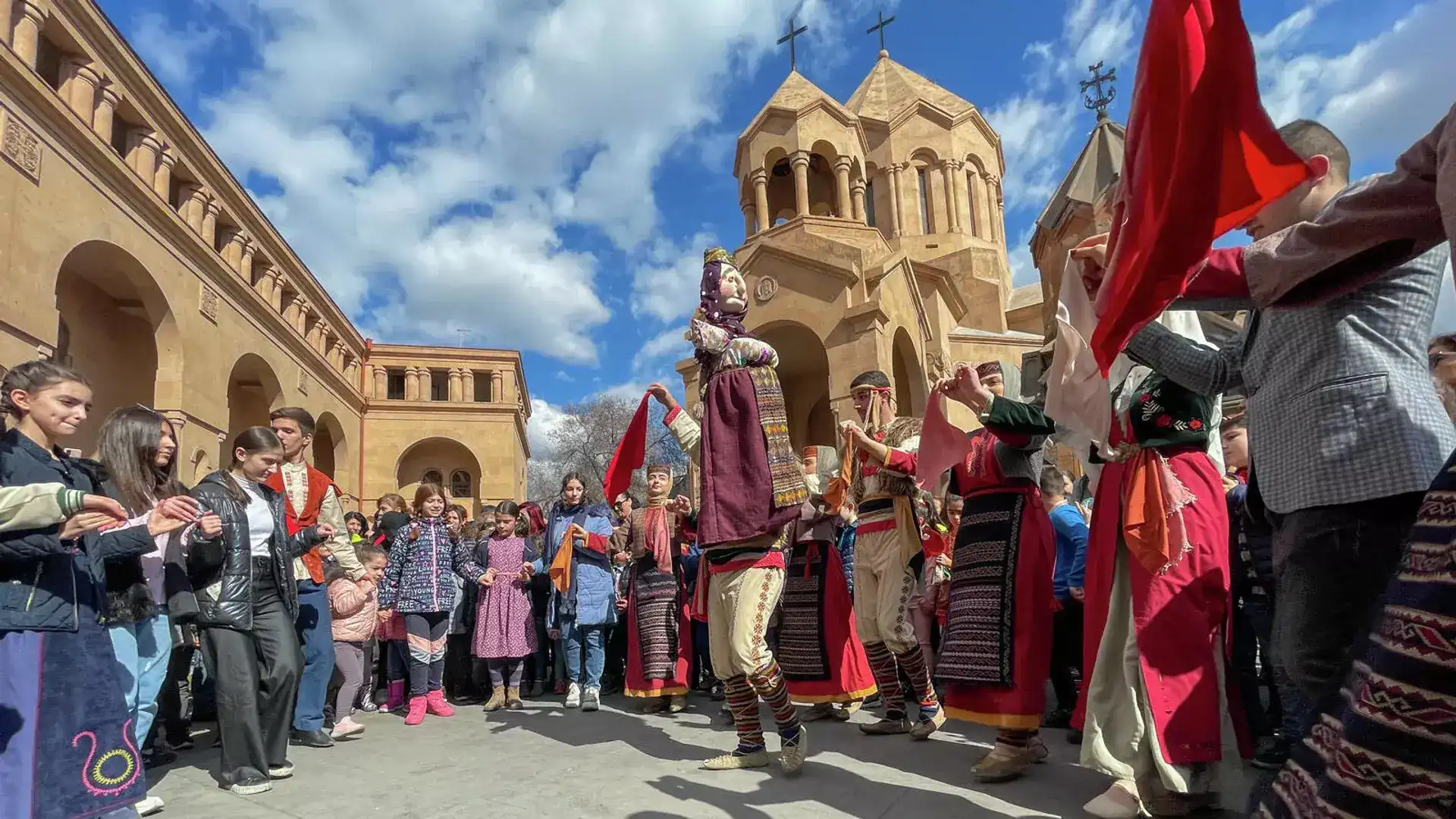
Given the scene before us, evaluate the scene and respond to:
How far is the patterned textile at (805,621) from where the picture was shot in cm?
486

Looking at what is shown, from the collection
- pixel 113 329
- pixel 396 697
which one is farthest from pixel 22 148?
pixel 396 697

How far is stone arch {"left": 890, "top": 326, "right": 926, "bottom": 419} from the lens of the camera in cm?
1886

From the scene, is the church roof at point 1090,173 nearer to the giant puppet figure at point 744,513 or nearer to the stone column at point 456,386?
the giant puppet figure at point 744,513

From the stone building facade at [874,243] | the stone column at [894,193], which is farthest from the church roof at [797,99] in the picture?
the stone column at [894,193]

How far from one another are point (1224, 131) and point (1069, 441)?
208 centimetres

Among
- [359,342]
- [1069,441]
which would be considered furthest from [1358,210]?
[359,342]

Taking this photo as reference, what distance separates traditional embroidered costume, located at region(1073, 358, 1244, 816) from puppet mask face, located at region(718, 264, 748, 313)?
215 cm

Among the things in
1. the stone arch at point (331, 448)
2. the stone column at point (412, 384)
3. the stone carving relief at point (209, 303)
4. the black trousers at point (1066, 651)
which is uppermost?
the stone column at point (412, 384)

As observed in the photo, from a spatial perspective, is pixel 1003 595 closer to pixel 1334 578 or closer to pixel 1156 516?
pixel 1156 516

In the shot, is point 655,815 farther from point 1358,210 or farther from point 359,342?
point 359,342

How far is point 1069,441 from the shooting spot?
3.54 meters

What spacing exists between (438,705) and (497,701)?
0.51 m

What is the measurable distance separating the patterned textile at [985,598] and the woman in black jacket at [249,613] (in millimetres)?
3609

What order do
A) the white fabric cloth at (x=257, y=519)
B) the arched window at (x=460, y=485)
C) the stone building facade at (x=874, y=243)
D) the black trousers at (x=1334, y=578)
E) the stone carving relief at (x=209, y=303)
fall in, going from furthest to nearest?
the arched window at (x=460, y=485)
the stone carving relief at (x=209, y=303)
the stone building facade at (x=874, y=243)
the white fabric cloth at (x=257, y=519)
the black trousers at (x=1334, y=578)
